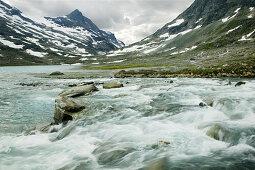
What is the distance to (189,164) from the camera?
6766 millimetres

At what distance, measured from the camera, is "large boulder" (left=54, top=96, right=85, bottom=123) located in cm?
1346

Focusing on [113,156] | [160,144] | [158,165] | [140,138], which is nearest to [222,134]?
[160,144]

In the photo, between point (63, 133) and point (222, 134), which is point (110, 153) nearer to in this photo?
point (63, 133)

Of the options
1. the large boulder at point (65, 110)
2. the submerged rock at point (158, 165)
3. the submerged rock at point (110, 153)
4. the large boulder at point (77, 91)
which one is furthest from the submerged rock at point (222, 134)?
the large boulder at point (77, 91)

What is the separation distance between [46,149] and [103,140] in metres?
2.64

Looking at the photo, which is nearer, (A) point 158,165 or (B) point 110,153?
(A) point 158,165

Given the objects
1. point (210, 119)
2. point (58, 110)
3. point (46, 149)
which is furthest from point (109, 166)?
point (58, 110)

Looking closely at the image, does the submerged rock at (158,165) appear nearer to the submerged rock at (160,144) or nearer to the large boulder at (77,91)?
the submerged rock at (160,144)

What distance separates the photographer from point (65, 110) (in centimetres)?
1378

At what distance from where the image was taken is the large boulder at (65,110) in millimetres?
13461

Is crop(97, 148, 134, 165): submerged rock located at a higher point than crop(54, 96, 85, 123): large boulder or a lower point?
lower

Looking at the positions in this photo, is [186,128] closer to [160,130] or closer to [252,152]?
[160,130]

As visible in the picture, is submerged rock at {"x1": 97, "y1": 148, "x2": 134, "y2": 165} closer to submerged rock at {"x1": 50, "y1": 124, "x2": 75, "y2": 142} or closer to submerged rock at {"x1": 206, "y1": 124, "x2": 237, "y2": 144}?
submerged rock at {"x1": 50, "y1": 124, "x2": 75, "y2": 142}

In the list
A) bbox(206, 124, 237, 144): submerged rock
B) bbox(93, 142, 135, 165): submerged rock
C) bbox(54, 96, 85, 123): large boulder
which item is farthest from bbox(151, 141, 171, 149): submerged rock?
bbox(54, 96, 85, 123): large boulder
